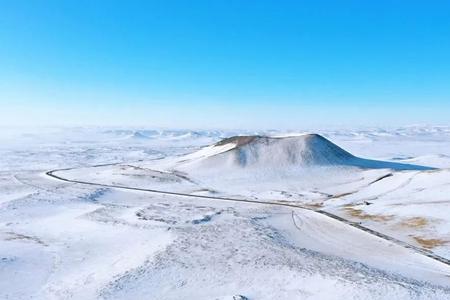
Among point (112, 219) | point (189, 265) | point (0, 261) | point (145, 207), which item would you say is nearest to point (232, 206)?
point (145, 207)

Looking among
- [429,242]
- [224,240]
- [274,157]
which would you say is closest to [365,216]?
[429,242]

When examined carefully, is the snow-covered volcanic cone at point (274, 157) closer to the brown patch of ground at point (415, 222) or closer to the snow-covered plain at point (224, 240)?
the snow-covered plain at point (224, 240)

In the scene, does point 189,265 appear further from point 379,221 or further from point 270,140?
point 270,140

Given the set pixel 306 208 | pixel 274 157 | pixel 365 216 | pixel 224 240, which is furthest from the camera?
pixel 274 157

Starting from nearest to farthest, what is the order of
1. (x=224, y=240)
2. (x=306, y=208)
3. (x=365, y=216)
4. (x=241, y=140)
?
(x=224, y=240), (x=365, y=216), (x=306, y=208), (x=241, y=140)

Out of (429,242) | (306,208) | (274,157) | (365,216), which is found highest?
(274,157)

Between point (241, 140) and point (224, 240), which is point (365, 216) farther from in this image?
point (241, 140)
